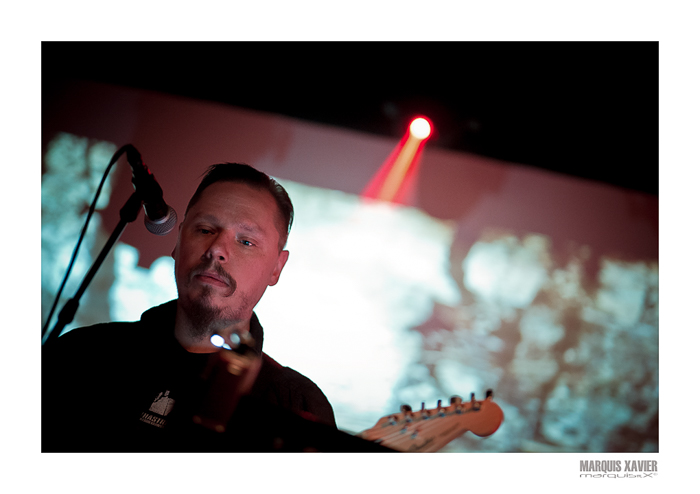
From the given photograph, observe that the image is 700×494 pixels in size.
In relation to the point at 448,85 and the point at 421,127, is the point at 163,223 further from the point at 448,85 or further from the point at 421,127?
the point at 448,85

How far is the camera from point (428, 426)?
1.75 m

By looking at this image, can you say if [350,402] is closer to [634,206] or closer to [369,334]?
[369,334]

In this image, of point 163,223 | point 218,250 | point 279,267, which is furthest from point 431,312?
point 163,223

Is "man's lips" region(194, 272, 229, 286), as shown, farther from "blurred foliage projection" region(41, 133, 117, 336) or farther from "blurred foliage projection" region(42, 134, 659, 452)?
"blurred foliage projection" region(41, 133, 117, 336)

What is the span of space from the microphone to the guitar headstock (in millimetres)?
1165

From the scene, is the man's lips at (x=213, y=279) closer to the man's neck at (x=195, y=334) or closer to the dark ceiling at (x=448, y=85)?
the man's neck at (x=195, y=334)

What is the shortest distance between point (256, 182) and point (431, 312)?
102 centimetres

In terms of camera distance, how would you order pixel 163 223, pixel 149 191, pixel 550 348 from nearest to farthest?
pixel 149 191, pixel 163 223, pixel 550 348

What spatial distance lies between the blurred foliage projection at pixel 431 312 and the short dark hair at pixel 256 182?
0.06 meters
